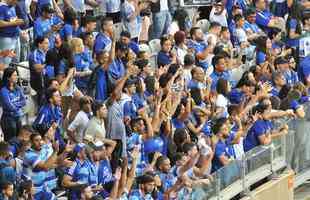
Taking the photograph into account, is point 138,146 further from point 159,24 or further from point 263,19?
point 263,19

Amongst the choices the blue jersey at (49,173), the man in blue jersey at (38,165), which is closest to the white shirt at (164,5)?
the blue jersey at (49,173)

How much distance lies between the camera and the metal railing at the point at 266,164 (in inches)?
550

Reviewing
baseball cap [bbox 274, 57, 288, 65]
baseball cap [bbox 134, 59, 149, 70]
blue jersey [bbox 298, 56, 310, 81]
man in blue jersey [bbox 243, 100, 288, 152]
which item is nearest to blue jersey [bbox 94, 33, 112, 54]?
baseball cap [bbox 134, 59, 149, 70]

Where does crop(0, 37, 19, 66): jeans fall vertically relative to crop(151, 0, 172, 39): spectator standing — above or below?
above

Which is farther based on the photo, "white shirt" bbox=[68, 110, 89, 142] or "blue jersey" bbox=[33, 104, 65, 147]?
"white shirt" bbox=[68, 110, 89, 142]

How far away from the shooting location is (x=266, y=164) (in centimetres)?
1534

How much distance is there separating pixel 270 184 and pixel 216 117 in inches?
46.0

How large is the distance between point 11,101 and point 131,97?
1680mm

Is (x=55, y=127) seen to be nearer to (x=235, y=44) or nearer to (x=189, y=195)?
(x=189, y=195)

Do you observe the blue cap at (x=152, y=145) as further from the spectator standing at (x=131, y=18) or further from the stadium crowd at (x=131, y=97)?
the spectator standing at (x=131, y=18)

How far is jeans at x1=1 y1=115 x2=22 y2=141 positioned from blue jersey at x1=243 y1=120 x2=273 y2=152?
11.2ft

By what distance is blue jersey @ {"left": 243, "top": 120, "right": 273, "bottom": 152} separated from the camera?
15.6 metres

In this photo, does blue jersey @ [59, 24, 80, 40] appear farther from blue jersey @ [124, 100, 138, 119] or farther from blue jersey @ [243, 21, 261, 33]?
blue jersey @ [243, 21, 261, 33]

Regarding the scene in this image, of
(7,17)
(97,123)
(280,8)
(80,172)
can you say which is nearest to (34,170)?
(80,172)
